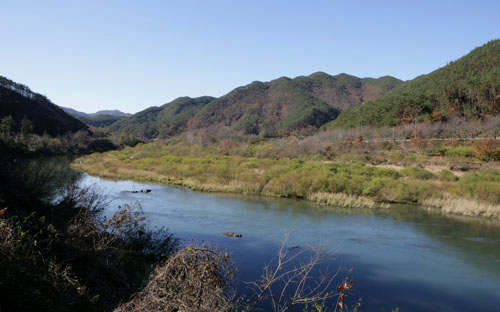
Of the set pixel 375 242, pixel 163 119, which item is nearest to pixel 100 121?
pixel 163 119

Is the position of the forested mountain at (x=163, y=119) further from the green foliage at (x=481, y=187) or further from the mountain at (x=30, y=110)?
the green foliage at (x=481, y=187)

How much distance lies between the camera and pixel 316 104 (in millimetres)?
112312

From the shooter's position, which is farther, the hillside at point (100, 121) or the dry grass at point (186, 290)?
the hillside at point (100, 121)

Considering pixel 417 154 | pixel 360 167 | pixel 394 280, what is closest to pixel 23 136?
pixel 360 167

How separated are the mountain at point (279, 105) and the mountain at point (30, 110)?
41489 millimetres

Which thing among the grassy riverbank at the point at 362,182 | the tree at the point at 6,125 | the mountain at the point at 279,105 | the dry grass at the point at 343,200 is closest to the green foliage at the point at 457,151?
the grassy riverbank at the point at 362,182

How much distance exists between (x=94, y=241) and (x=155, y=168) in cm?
3241

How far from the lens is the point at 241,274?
10398 mm

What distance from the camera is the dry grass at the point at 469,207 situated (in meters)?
18.6

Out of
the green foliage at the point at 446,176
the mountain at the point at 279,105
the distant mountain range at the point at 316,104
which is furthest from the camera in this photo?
the mountain at the point at 279,105

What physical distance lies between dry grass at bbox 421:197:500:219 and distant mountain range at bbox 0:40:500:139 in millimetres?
35335

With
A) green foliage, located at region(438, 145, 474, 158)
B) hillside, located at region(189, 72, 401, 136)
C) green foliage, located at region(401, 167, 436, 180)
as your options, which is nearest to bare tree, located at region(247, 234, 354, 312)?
green foliage, located at region(401, 167, 436, 180)

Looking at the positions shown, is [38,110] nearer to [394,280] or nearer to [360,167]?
[360,167]

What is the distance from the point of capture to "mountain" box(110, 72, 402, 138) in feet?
344
